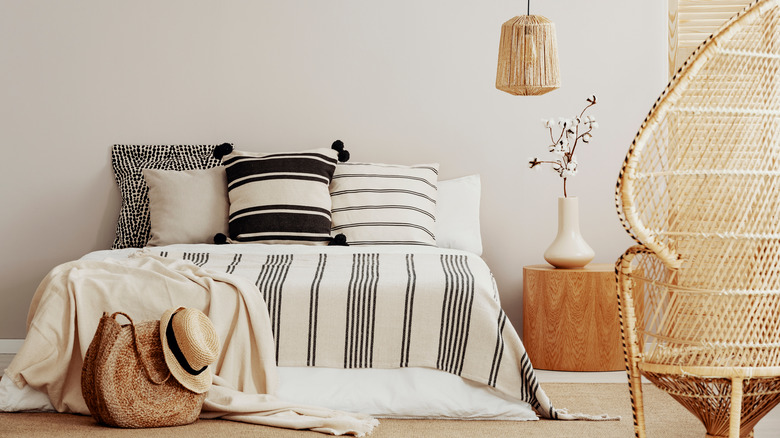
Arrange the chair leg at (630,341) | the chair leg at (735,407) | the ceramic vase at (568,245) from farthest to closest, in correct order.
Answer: the ceramic vase at (568,245)
the chair leg at (630,341)
the chair leg at (735,407)

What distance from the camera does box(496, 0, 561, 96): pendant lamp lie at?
3.72 m

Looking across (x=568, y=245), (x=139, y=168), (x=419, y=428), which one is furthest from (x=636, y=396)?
(x=139, y=168)

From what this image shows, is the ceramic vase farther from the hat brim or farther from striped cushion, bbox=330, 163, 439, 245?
the hat brim

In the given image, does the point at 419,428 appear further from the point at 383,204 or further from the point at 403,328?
the point at 383,204

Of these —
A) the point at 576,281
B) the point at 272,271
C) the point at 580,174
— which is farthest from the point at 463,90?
the point at 272,271

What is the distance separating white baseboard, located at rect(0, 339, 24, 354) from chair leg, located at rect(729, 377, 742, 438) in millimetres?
3686

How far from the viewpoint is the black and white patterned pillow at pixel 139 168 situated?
4.00m

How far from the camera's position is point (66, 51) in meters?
4.22

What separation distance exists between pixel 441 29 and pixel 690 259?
2.60 metres

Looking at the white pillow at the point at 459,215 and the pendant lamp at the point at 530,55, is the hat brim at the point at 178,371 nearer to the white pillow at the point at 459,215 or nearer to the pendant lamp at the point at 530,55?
the white pillow at the point at 459,215

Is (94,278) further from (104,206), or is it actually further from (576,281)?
(576,281)

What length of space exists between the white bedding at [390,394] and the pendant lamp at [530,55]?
158 cm

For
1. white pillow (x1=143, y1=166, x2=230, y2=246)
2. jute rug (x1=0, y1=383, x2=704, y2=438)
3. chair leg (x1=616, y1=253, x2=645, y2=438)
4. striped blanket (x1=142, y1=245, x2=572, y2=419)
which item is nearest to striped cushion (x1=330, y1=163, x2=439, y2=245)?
white pillow (x1=143, y1=166, x2=230, y2=246)

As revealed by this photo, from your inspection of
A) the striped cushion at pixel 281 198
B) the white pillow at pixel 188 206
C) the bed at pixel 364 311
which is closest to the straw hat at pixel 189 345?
the bed at pixel 364 311
